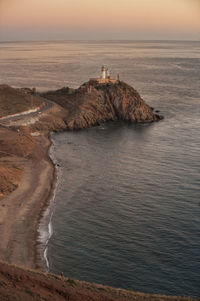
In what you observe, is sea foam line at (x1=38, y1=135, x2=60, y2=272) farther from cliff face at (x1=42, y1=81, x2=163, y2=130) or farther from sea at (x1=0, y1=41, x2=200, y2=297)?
cliff face at (x1=42, y1=81, x2=163, y2=130)

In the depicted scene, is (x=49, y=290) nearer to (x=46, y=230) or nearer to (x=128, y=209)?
(x=46, y=230)

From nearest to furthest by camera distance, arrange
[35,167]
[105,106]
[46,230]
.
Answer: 1. [46,230]
2. [35,167]
3. [105,106]

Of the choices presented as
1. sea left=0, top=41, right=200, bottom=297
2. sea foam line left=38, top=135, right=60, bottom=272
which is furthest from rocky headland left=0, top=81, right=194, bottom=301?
sea left=0, top=41, right=200, bottom=297

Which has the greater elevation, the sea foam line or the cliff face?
the cliff face

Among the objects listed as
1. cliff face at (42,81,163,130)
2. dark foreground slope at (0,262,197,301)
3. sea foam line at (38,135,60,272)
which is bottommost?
sea foam line at (38,135,60,272)

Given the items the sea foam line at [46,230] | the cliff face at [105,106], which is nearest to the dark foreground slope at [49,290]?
the sea foam line at [46,230]

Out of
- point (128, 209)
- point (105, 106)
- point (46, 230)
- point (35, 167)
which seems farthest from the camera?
point (105, 106)

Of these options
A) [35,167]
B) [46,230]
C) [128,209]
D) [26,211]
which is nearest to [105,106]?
[35,167]
